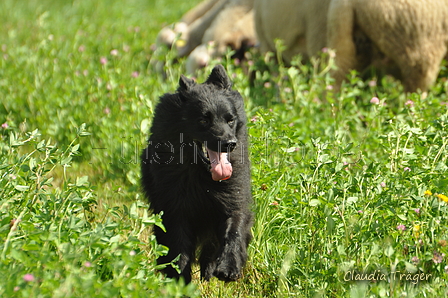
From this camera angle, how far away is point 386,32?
225 inches

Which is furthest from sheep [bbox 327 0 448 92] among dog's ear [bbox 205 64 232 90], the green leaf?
the green leaf

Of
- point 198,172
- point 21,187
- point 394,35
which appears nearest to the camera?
point 21,187

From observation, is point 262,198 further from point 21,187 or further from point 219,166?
point 21,187

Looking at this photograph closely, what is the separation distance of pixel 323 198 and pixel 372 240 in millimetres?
331

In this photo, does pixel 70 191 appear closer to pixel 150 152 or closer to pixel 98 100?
pixel 150 152

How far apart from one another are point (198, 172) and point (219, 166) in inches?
9.2

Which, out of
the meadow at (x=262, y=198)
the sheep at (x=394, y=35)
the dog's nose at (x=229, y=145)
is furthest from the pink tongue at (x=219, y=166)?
the sheep at (x=394, y=35)

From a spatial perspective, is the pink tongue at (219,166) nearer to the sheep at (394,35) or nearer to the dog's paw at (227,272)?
the dog's paw at (227,272)

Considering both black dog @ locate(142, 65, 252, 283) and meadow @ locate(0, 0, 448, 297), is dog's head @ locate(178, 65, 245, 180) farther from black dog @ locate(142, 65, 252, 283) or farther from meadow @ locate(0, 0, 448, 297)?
meadow @ locate(0, 0, 448, 297)

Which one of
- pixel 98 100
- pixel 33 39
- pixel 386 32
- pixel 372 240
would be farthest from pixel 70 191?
pixel 33 39

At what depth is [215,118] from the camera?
11.7 feet

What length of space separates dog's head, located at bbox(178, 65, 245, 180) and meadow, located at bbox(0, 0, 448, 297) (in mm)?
391

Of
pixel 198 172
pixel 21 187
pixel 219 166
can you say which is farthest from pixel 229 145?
pixel 21 187

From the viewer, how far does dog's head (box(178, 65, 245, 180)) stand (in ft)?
11.4
